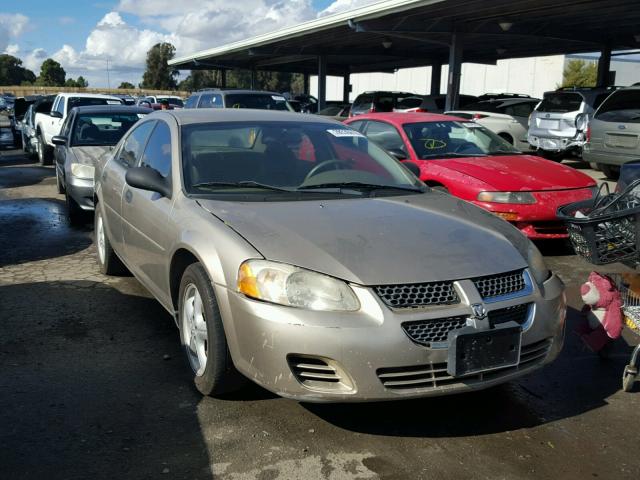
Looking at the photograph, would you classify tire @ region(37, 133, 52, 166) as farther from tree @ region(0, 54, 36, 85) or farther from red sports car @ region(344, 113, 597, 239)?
tree @ region(0, 54, 36, 85)

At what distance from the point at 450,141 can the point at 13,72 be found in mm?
136414

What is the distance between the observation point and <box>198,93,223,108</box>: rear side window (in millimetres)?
13905

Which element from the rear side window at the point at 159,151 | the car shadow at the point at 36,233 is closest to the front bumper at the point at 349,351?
the rear side window at the point at 159,151

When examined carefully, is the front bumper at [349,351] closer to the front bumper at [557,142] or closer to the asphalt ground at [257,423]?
the asphalt ground at [257,423]

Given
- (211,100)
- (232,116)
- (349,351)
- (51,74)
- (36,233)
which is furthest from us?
(51,74)

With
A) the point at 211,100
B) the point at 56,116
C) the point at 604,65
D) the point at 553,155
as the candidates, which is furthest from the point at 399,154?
the point at 604,65

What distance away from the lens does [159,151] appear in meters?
4.57

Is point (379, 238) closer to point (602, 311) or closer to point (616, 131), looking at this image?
point (602, 311)

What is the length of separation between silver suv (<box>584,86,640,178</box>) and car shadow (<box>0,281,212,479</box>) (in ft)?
31.4

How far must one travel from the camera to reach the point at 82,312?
16.4ft

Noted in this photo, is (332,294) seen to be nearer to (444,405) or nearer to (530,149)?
(444,405)

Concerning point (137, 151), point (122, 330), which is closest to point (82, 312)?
point (122, 330)

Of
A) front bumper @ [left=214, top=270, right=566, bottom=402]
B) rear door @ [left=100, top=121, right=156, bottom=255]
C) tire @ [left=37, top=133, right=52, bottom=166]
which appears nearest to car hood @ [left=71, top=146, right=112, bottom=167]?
rear door @ [left=100, top=121, right=156, bottom=255]

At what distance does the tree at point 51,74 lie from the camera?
4417 inches
